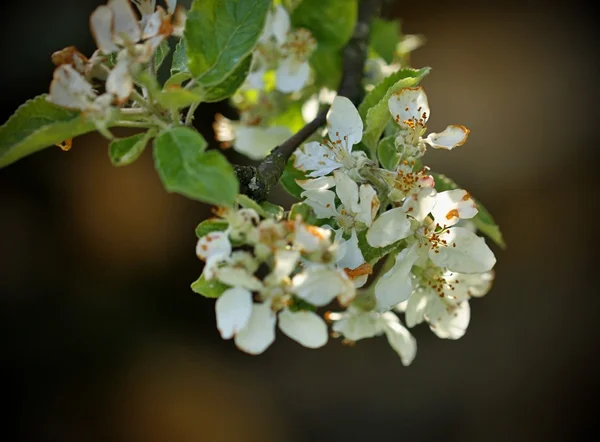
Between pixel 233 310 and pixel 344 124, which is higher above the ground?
pixel 344 124

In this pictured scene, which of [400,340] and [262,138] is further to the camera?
[262,138]

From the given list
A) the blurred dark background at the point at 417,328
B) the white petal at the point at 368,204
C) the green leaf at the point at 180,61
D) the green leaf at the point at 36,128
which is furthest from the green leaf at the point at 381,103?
the blurred dark background at the point at 417,328

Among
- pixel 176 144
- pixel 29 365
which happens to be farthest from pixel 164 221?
pixel 176 144

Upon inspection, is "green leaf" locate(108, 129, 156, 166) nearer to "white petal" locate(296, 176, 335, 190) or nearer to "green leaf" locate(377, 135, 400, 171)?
"white petal" locate(296, 176, 335, 190)

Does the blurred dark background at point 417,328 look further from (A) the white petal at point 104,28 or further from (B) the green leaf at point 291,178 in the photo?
(A) the white petal at point 104,28

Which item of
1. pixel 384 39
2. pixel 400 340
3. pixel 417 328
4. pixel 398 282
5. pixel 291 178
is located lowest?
pixel 417 328

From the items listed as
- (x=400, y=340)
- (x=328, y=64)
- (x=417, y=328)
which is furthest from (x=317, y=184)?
(x=417, y=328)

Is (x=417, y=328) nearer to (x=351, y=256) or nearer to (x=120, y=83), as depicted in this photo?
(x=351, y=256)
